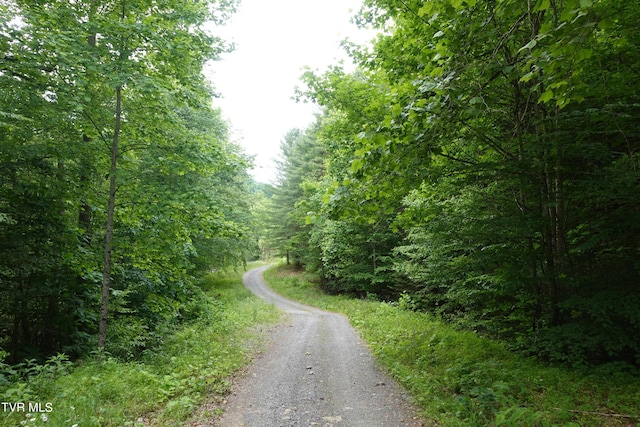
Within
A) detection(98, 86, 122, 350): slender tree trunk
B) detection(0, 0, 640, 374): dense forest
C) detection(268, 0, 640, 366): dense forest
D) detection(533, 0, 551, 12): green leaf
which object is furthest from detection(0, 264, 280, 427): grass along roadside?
detection(533, 0, 551, 12): green leaf

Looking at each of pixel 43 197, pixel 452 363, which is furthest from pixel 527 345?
pixel 43 197

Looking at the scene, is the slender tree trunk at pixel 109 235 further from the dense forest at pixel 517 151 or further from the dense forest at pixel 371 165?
the dense forest at pixel 517 151

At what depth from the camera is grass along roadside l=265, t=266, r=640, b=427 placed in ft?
14.2

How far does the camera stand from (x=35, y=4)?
6508 millimetres

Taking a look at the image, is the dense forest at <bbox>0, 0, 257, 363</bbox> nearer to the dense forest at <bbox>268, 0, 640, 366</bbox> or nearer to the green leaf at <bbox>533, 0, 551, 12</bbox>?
the dense forest at <bbox>268, 0, 640, 366</bbox>

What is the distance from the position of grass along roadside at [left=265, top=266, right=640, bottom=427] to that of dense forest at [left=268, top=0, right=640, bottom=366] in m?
0.54

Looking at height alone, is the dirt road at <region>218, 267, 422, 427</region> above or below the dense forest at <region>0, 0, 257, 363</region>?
below

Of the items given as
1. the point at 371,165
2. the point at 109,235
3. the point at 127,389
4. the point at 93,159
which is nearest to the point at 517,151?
the point at 371,165

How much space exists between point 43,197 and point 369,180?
7.13 metres

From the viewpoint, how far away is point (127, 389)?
574 cm

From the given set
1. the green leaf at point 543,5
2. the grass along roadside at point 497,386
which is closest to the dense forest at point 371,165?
the grass along roadside at point 497,386

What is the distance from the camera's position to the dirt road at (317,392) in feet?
17.3

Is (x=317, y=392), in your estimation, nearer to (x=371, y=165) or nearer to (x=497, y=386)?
(x=497, y=386)

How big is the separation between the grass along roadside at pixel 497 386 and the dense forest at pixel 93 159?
525 centimetres
